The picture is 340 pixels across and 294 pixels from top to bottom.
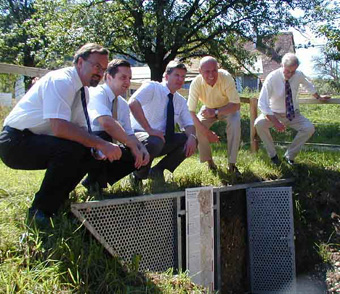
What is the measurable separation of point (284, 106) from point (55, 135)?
418cm

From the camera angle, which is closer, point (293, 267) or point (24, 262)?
point (24, 262)

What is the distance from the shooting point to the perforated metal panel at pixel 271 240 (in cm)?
597

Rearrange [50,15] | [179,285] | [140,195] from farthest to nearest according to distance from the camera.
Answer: [50,15]
[140,195]
[179,285]

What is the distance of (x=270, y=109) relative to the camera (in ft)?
22.1

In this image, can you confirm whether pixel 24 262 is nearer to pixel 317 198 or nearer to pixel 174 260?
pixel 174 260

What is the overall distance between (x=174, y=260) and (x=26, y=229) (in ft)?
6.16

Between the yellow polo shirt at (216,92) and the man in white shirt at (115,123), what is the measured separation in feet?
5.16

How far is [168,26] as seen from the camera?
46.1 ft

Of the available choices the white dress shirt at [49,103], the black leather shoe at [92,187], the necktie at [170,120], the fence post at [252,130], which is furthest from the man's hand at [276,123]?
the white dress shirt at [49,103]

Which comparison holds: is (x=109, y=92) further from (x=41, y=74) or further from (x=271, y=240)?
(x=41, y=74)

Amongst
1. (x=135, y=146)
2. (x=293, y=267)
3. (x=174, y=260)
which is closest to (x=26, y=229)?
(x=135, y=146)

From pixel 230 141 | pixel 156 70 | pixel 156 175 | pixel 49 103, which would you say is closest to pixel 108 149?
pixel 49 103

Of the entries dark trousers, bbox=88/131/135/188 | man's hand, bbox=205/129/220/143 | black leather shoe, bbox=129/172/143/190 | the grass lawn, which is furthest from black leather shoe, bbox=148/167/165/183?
man's hand, bbox=205/129/220/143

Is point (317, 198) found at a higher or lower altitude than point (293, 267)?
higher
